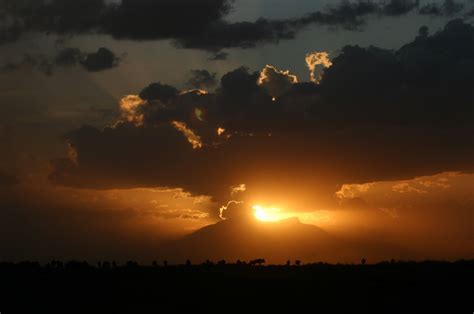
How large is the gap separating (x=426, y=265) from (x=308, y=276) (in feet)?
44.6

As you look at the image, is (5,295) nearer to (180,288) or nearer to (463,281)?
(180,288)

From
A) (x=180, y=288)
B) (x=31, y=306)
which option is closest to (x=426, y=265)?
(x=180, y=288)

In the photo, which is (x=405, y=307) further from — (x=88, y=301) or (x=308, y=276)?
(x=88, y=301)

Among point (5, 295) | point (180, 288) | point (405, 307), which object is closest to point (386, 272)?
point (405, 307)

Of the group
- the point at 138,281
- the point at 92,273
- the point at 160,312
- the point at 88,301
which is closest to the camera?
the point at 160,312

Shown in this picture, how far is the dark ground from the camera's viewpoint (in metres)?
69.1

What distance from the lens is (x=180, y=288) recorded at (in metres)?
75.5

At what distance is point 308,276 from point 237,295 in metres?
10.3

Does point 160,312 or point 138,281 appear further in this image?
point 138,281

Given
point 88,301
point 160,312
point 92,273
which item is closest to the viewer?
point 160,312

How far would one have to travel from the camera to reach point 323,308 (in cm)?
6838

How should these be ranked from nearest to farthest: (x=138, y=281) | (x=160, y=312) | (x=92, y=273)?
(x=160, y=312) → (x=138, y=281) → (x=92, y=273)

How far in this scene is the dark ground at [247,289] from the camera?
2719 inches

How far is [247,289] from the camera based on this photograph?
7438 cm
